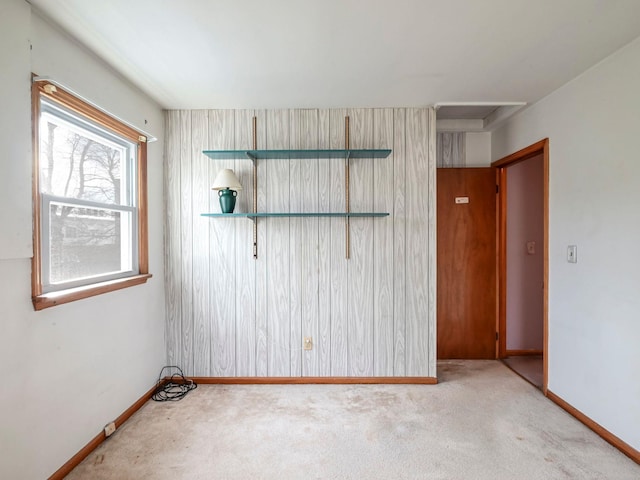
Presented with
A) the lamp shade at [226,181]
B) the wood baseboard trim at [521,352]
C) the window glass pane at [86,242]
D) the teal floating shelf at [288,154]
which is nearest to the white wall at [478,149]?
the teal floating shelf at [288,154]

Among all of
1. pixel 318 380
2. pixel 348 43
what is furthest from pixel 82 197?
pixel 318 380

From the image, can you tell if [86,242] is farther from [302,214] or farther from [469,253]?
[469,253]

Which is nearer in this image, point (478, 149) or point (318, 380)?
point (318, 380)

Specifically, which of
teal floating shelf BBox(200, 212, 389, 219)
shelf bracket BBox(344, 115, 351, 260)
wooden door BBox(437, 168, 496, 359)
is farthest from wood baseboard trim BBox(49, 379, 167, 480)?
wooden door BBox(437, 168, 496, 359)

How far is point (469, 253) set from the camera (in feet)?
10.5

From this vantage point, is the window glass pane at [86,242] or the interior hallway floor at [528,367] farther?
the interior hallway floor at [528,367]

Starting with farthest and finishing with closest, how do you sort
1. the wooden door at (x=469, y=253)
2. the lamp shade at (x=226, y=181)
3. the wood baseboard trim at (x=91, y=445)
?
the wooden door at (x=469, y=253) < the lamp shade at (x=226, y=181) < the wood baseboard trim at (x=91, y=445)

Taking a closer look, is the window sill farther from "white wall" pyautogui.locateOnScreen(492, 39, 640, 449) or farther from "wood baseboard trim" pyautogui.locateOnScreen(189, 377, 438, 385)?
"white wall" pyautogui.locateOnScreen(492, 39, 640, 449)

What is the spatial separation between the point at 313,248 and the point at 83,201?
1.64 metres

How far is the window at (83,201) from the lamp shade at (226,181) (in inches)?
22.1

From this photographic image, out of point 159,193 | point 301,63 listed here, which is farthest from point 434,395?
point 159,193

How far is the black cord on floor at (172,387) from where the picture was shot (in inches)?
97.7

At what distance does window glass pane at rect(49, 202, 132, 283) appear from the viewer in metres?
1.69

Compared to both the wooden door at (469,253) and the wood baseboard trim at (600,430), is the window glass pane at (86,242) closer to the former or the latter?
the wooden door at (469,253)
